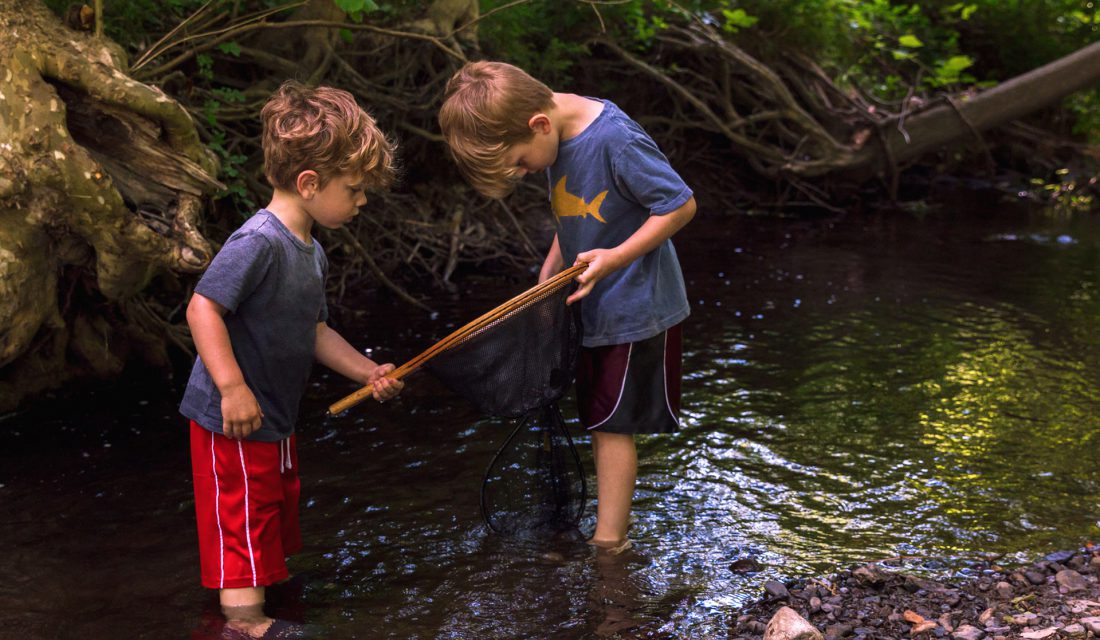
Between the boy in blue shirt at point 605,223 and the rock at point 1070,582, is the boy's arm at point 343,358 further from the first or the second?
the rock at point 1070,582

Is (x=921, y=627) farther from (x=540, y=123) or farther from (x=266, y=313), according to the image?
(x=266, y=313)

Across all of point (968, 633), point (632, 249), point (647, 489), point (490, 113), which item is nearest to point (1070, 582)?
point (968, 633)

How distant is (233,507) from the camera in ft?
10.1

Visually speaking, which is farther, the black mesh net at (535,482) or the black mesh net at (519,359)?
the black mesh net at (535,482)

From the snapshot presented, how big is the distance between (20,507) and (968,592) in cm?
321

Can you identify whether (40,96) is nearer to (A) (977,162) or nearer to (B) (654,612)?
(B) (654,612)

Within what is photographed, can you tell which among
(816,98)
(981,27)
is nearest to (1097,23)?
(981,27)

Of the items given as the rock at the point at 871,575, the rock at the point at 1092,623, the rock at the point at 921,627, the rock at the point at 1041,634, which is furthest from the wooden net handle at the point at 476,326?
the rock at the point at 1092,623

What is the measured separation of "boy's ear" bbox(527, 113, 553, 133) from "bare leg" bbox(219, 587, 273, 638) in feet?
5.13

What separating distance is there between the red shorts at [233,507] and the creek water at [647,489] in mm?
205

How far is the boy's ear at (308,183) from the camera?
3037mm

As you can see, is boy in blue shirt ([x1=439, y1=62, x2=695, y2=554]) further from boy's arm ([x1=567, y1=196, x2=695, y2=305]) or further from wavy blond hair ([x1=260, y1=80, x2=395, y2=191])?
wavy blond hair ([x1=260, y1=80, x2=395, y2=191])

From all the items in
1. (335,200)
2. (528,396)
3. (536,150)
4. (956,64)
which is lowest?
(528,396)

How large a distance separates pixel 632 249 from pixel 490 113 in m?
0.58
